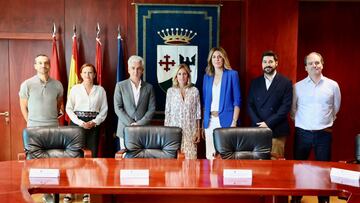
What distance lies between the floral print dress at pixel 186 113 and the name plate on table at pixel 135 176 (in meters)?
1.75

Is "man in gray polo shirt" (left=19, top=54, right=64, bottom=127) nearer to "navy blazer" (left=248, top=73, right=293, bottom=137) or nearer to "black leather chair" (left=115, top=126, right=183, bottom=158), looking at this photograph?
"black leather chair" (left=115, top=126, right=183, bottom=158)

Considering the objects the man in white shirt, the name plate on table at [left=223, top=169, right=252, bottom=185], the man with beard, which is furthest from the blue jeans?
Result: the name plate on table at [left=223, top=169, right=252, bottom=185]

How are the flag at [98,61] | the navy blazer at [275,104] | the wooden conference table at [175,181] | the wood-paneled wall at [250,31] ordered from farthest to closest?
the flag at [98,61]
the wood-paneled wall at [250,31]
the navy blazer at [275,104]
the wooden conference table at [175,181]

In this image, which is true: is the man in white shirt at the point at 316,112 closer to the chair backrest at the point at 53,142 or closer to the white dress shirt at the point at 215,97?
the white dress shirt at the point at 215,97

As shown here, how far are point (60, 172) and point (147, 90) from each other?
1859 millimetres

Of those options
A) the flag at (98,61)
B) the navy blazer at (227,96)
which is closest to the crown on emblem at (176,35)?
the flag at (98,61)

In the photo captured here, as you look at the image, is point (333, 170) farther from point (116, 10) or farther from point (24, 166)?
point (116, 10)

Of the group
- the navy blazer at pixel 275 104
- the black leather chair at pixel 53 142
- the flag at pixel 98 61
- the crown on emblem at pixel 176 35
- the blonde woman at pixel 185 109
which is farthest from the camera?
the crown on emblem at pixel 176 35

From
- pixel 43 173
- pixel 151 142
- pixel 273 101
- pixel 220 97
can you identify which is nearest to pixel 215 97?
pixel 220 97

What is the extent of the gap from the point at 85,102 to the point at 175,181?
213cm

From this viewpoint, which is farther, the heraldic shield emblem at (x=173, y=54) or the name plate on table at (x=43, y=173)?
the heraldic shield emblem at (x=173, y=54)

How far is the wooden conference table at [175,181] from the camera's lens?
208cm

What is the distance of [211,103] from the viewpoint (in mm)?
4105

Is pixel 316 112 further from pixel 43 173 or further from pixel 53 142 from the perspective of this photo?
pixel 43 173
